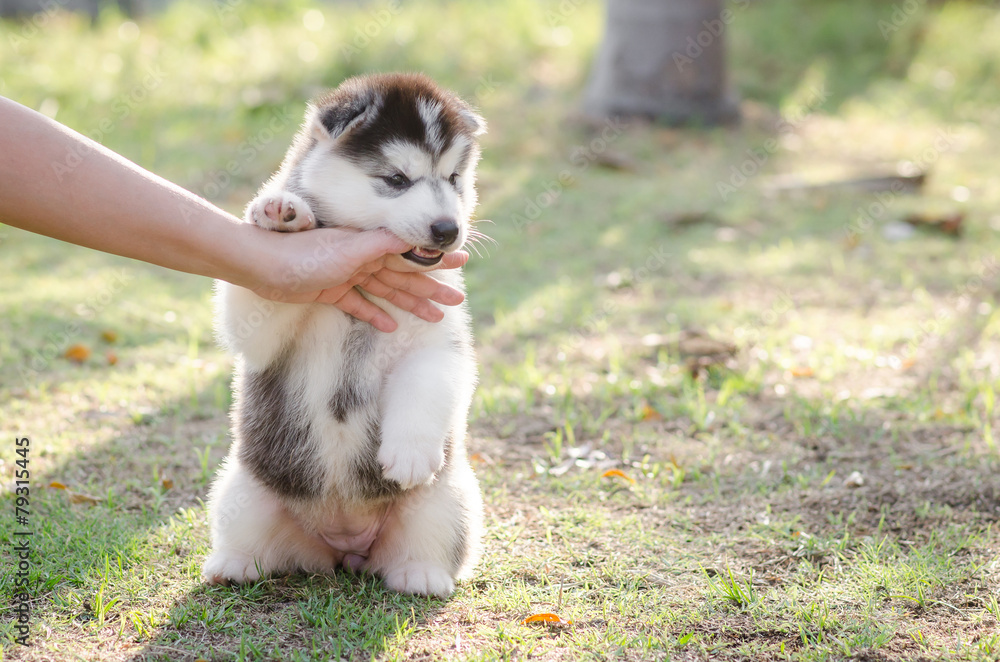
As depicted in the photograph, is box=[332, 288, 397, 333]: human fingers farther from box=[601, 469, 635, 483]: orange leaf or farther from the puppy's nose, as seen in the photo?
box=[601, 469, 635, 483]: orange leaf

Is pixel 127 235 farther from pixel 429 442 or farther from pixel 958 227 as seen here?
pixel 958 227

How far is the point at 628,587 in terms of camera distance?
2766mm

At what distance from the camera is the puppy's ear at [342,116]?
270 cm

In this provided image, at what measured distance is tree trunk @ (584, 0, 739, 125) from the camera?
8344 millimetres

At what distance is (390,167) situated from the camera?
272 cm

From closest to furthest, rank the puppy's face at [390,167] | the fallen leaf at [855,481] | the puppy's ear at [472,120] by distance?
the puppy's face at [390,167]
the puppy's ear at [472,120]
the fallen leaf at [855,481]

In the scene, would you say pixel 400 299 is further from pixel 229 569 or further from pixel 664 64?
pixel 664 64

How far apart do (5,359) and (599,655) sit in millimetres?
3332

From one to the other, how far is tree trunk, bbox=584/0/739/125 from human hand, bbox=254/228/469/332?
618 centimetres

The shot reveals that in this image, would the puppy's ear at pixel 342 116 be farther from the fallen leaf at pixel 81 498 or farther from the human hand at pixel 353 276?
the fallen leaf at pixel 81 498

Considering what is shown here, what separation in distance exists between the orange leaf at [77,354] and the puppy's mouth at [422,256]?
97.8 inches

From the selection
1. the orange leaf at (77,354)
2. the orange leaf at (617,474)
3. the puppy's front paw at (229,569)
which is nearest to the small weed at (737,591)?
the orange leaf at (617,474)

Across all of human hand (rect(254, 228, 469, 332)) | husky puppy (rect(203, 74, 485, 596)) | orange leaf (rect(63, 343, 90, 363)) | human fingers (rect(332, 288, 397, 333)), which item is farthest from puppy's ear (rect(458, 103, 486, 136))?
orange leaf (rect(63, 343, 90, 363))

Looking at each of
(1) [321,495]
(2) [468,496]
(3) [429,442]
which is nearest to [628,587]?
(2) [468,496]
